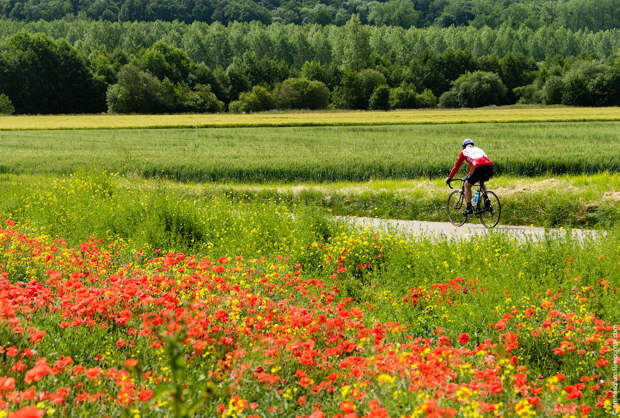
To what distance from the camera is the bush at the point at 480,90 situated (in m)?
87.4

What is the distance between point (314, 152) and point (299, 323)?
22172mm

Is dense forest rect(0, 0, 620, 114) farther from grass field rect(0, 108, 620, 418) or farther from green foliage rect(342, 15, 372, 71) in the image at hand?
grass field rect(0, 108, 620, 418)

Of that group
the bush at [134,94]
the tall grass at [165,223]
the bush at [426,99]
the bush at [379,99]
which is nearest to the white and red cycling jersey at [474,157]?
the tall grass at [165,223]

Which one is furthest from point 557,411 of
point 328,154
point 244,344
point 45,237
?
point 328,154

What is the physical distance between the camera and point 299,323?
5270 millimetres

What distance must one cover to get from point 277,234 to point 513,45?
5869 inches

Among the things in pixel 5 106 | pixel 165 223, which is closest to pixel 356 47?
pixel 5 106

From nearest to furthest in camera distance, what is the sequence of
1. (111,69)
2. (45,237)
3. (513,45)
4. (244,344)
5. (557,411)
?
1. (557,411)
2. (244,344)
3. (45,237)
4. (111,69)
5. (513,45)

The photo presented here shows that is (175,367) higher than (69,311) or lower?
higher

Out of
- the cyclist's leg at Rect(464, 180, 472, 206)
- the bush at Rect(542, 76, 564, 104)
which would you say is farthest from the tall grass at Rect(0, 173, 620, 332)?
the bush at Rect(542, 76, 564, 104)

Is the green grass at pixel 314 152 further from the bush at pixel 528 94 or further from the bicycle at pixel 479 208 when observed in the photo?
the bush at pixel 528 94

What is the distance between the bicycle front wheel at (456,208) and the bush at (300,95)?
70.7m

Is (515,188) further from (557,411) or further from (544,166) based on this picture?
(557,411)

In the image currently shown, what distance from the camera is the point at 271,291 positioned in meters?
7.34
